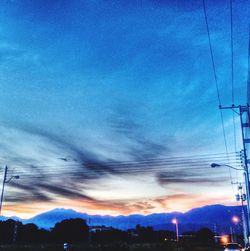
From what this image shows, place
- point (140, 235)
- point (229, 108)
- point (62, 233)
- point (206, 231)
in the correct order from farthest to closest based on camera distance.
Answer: point (206, 231) → point (140, 235) → point (62, 233) → point (229, 108)

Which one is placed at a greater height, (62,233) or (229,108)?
(229,108)

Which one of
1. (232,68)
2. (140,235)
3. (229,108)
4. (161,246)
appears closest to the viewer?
(232,68)

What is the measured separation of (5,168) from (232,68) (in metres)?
32.6

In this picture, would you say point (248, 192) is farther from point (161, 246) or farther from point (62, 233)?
point (62, 233)

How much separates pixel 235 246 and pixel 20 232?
79782 mm

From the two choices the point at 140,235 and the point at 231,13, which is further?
the point at 140,235

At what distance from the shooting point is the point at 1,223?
101m

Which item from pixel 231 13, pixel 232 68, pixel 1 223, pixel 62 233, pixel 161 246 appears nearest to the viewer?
pixel 231 13

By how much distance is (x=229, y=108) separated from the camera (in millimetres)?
29266

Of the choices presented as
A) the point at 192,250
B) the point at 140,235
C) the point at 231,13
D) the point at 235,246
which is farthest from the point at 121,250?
the point at 140,235

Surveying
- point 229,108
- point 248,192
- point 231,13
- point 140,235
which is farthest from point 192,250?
point 140,235

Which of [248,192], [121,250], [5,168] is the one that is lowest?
[121,250]

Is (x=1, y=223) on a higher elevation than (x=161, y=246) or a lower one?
higher

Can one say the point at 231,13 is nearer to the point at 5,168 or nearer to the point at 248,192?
the point at 248,192
